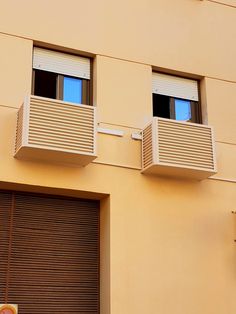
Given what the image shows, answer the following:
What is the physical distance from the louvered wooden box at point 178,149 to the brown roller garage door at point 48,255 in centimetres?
117

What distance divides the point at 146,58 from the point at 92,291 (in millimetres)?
3471

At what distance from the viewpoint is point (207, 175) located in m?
7.83

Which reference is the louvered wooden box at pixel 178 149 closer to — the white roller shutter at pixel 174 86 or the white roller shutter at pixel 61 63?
the white roller shutter at pixel 174 86

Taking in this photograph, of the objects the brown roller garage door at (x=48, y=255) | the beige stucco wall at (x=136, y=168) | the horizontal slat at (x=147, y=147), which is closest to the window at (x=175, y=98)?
the beige stucco wall at (x=136, y=168)

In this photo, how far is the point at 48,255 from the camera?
716 cm

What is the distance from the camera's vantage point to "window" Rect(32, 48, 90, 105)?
7.75 metres

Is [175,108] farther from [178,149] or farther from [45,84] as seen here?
[45,84]

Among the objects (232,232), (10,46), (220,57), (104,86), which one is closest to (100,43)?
(104,86)

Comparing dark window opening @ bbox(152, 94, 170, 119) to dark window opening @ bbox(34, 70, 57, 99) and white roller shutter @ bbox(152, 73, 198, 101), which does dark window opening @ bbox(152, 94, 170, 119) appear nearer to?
white roller shutter @ bbox(152, 73, 198, 101)

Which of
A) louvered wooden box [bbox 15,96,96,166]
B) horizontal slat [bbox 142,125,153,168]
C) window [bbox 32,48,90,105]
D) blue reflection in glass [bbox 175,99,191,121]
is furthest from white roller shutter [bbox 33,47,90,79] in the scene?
blue reflection in glass [bbox 175,99,191,121]

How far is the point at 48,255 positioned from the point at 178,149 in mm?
2226

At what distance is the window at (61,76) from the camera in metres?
7.75

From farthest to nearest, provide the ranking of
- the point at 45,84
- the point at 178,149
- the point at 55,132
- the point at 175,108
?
the point at 175,108, the point at 45,84, the point at 178,149, the point at 55,132

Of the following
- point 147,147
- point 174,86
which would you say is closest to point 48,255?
point 147,147
